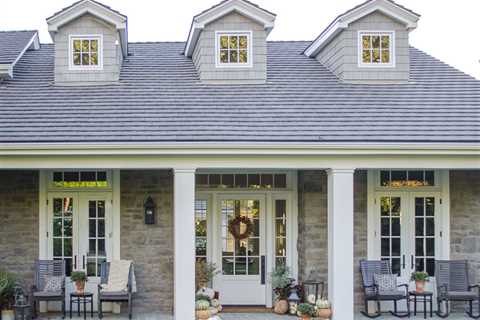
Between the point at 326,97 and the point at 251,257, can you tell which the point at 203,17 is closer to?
the point at 326,97

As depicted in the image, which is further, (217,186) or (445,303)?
(217,186)

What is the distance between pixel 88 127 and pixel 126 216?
191 cm

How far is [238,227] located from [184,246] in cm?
228

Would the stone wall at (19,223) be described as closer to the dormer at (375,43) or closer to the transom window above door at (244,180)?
the transom window above door at (244,180)

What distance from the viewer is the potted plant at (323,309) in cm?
1073

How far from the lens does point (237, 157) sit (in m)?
10.8

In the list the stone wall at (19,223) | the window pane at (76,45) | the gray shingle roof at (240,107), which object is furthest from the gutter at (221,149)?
the window pane at (76,45)

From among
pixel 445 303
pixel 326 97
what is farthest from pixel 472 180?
pixel 326 97

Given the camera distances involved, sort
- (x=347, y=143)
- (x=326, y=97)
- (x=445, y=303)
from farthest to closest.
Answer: (x=326, y=97)
(x=445, y=303)
(x=347, y=143)

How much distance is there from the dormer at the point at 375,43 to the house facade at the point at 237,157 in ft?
0.10

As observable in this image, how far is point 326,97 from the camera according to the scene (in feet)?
41.4

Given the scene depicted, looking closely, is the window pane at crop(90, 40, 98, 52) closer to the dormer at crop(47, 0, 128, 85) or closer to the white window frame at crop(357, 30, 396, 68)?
the dormer at crop(47, 0, 128, 85)

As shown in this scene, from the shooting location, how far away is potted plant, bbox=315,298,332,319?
10.7 m

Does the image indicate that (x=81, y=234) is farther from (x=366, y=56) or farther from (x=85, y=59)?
(x=366, y=56)
